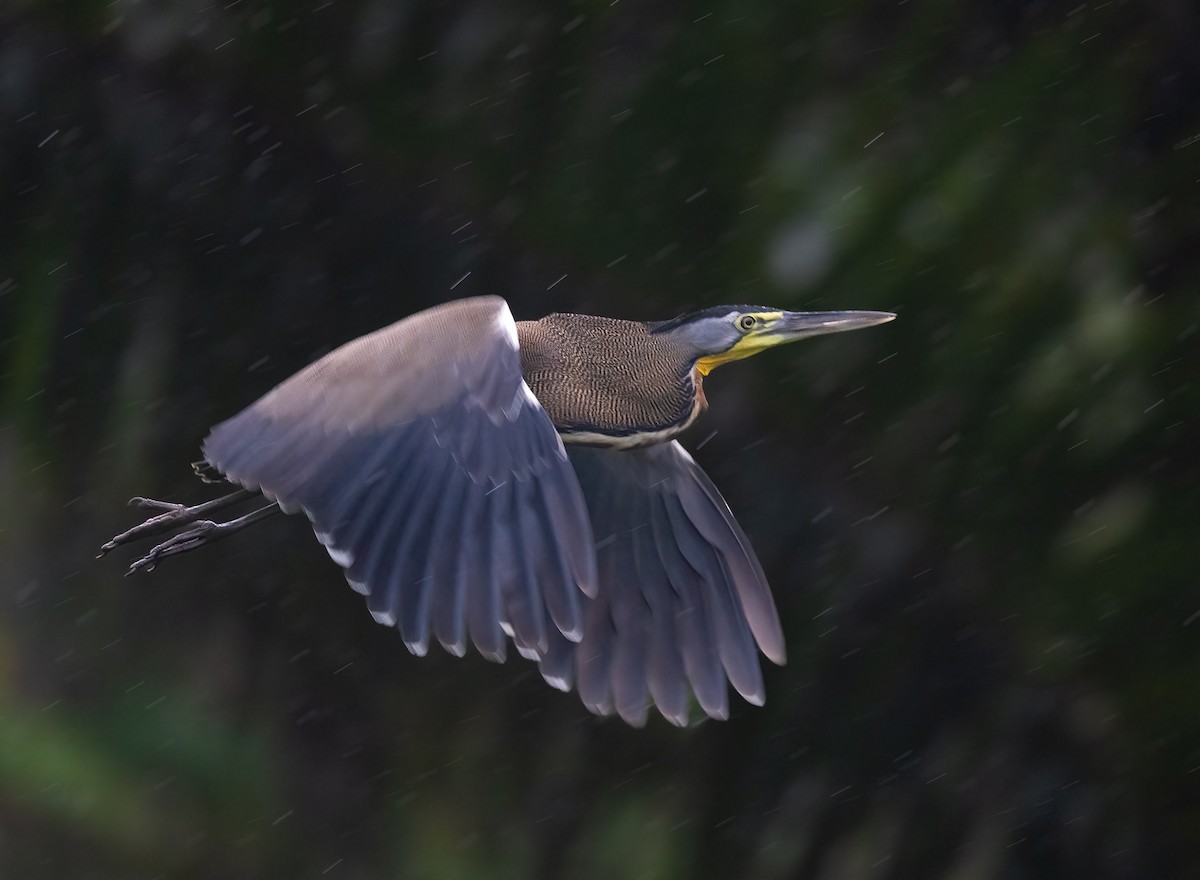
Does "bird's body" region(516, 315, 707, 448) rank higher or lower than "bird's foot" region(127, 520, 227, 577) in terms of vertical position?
lower

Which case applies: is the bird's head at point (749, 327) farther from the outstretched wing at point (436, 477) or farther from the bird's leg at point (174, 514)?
the bird's leg at point (174, 514)

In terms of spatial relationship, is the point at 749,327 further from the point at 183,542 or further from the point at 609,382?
the point at 183,542

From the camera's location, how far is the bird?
1.73 m

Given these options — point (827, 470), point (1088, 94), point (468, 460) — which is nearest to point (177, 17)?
point (468, 460)

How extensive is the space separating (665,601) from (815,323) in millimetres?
479

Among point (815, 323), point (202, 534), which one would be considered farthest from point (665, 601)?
point (202, 534)

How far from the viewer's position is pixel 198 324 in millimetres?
2533

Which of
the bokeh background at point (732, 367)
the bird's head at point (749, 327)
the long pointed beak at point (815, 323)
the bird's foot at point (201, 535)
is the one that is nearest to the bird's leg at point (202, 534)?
the bird's foot at point (201, 535)

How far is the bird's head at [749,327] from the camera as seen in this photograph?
2094 mm

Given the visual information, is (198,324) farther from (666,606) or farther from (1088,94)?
(1088,94)

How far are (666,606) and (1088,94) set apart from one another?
40.3 inches

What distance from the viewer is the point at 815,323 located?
6.88ft

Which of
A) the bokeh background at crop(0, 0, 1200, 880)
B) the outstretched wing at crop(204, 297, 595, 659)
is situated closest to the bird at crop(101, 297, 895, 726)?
the outstretched wing at crop(204, 297, 595, 659)

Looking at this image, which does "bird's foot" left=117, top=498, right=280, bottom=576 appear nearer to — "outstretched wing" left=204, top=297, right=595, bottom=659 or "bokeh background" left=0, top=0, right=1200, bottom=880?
"outstretched wing" left=204, top=297, right=595, bottom=659
